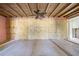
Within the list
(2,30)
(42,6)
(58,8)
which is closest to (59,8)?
(58,8)

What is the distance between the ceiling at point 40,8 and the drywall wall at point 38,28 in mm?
60

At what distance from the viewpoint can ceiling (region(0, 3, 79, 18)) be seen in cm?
141

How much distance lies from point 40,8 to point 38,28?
0.79 feet

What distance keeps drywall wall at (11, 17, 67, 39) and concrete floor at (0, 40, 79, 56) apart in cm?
7

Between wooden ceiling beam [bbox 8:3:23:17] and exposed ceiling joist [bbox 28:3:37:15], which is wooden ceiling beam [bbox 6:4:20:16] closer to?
wooden ceiling beam [bbox 8:3:23:17]

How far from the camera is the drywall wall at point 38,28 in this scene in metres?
1.54

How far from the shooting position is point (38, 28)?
1.56 metres

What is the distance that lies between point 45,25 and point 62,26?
0.65 feet

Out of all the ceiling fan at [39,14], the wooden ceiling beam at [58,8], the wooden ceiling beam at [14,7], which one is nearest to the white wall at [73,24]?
the wooden ceiling beam at [58,8]

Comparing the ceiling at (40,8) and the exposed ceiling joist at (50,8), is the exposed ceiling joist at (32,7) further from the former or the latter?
the exposed ceiling joist at (50,8)

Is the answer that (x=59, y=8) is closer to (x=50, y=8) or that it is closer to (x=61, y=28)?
(x=50, y=8)

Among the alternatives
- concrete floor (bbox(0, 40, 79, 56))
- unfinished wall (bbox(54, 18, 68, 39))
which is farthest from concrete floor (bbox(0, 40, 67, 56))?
unfinished wall (bbox(54, 18, 68, 39))

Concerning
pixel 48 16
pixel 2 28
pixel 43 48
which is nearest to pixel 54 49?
pixel 43 48

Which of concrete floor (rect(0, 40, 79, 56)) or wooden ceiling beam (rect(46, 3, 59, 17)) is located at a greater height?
wooden ceiling beam (rect(46, 3, 59, 17))
